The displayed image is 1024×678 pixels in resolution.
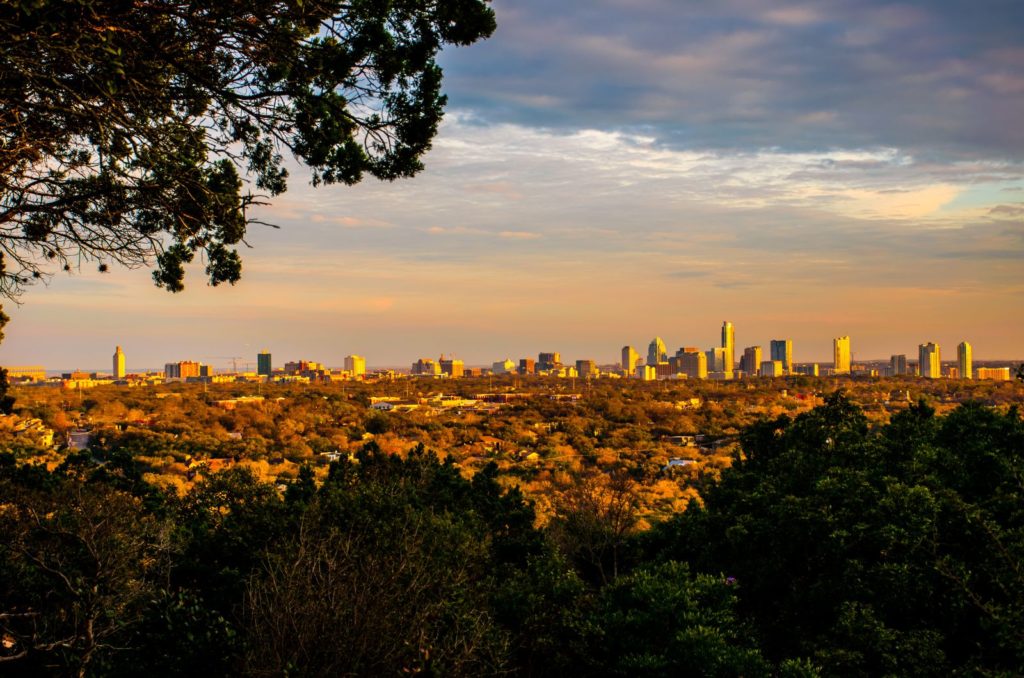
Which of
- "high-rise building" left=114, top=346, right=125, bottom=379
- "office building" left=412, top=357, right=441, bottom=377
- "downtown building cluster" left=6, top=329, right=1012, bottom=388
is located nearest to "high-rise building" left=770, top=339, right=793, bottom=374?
"downtown building cluster" left=6, top=329, right=1012, bottom=388

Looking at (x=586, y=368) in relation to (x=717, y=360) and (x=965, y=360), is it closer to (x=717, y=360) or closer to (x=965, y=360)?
(x=717, y=360)

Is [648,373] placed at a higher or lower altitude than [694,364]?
lower

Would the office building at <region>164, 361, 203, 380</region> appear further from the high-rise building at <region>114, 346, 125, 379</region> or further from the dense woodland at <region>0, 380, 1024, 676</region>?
the dense woodland at <region>0, 380, 1024, 676</region>

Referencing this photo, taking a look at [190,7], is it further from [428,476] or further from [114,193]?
[428,476]

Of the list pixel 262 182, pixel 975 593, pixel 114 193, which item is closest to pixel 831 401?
pixel 975 593

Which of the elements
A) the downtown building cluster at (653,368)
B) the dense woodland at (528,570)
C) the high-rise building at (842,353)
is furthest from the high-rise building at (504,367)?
the dense woodland at (528,570)

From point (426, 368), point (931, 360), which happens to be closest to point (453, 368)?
point (426, 368)

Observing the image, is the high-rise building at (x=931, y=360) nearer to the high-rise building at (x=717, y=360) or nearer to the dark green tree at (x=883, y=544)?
the high-rise building at (x=717, y=360)
